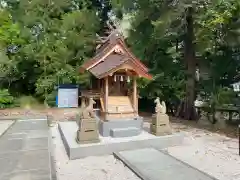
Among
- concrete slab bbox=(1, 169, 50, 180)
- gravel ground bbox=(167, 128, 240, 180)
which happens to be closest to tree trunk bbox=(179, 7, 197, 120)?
gravel ground bbox=(167, 128, 240, 180)

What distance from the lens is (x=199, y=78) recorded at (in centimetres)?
1455

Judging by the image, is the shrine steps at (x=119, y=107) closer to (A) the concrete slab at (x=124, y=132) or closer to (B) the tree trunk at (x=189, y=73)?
(A) the concrete slab at (x=124, y=132)

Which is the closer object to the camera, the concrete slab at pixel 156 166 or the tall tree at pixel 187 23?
the concrete slab at pixel 156 166

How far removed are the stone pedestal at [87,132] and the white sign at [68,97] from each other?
38.2 ft

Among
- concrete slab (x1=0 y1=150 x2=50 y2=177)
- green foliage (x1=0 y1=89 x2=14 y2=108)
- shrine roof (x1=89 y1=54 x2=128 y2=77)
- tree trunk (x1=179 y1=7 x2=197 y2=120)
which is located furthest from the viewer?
green foliage (x1=0 y1=89 x2=14 y2=108)

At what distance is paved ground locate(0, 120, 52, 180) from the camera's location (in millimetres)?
5936

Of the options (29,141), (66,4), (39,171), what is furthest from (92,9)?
(39,171)

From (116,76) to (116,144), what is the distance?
8.95 ft

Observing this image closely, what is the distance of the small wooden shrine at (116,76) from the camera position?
930 cm

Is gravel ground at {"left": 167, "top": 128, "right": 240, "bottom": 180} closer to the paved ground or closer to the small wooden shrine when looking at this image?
the small wooden shrine

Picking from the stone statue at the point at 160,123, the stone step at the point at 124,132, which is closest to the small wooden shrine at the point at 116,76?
the stone step at the point at 124,132

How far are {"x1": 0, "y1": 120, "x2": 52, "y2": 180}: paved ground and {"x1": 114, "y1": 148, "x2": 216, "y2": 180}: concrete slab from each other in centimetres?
207

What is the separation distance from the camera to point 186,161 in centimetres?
696

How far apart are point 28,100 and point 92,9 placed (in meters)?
9.95
